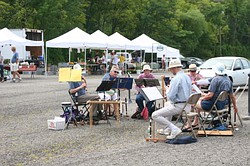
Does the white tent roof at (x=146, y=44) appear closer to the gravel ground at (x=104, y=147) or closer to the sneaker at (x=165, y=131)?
the gravel ground at (x=104, y=147)

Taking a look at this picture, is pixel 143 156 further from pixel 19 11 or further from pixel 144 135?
pixel 19 11

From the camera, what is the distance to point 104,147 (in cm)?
845

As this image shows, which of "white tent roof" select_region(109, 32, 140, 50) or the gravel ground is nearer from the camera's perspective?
the gravel ground

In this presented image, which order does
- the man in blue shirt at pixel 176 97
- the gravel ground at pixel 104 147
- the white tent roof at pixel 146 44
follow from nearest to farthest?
the gravel ground at pixel 104 147 → the man in blue shirt at pixel 176 97 → the white tent roof at pixel 146 44

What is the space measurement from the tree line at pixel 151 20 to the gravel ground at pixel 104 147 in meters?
34.2

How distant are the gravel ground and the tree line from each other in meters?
34.2

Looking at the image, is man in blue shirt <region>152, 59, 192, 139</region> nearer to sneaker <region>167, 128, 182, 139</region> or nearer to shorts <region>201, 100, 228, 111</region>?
sneaker <region>167, 128, 182, 139</region>

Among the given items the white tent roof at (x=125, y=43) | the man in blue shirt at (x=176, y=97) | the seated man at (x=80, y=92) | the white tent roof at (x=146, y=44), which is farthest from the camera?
the white tent roof at (x=146, y=44)

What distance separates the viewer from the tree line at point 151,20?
46.3 m

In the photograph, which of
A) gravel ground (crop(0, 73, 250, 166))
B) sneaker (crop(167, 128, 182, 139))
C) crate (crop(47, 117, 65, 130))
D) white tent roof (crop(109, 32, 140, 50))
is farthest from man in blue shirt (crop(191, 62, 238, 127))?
white tent roof (crop(109, 32, 140, 50))

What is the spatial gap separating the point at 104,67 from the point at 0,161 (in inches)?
1107

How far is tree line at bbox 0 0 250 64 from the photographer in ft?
152

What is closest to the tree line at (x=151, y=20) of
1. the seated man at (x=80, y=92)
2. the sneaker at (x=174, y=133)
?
the seated man at (x=80, y=92)

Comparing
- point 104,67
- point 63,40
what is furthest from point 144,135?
point 104,67
